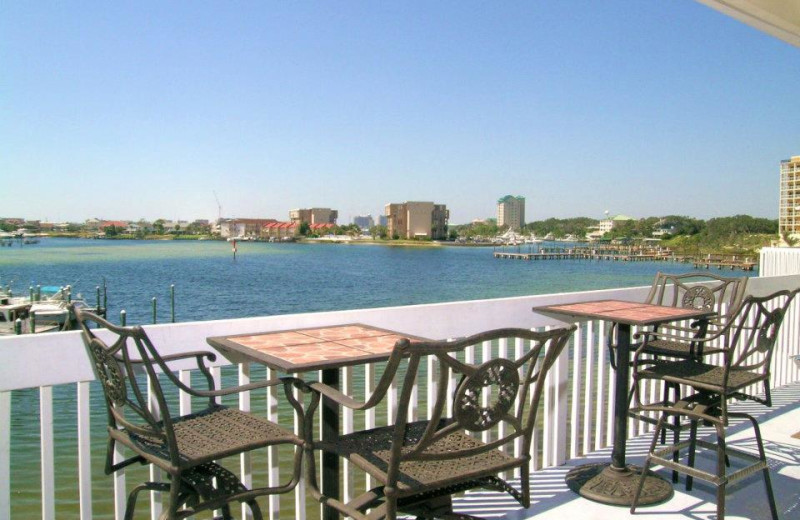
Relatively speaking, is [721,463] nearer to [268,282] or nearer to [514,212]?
[268,282]

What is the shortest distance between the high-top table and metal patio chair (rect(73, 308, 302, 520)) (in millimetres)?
1717

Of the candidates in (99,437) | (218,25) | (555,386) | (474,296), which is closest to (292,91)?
(218,25)

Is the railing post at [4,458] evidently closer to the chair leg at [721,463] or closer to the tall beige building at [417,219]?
the chair leg at [721,463]

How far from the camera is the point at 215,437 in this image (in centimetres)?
183

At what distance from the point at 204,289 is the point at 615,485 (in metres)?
46.2

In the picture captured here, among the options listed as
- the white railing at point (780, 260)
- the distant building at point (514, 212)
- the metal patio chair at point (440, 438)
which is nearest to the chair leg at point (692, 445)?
the metal patio chair at point (440, 438)

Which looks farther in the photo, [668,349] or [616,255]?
[616,255]

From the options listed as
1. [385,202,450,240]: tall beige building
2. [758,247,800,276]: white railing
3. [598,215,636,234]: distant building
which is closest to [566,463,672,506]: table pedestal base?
[758,247,800,276]: white railing

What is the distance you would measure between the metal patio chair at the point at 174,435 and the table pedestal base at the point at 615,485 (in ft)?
5.86

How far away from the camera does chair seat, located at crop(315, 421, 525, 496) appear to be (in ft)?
5.46

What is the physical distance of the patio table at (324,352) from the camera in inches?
72.1

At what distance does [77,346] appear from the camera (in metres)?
1.95

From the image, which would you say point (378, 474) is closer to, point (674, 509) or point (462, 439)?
point (462, 439)

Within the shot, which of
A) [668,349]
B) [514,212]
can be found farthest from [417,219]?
[668,349]
